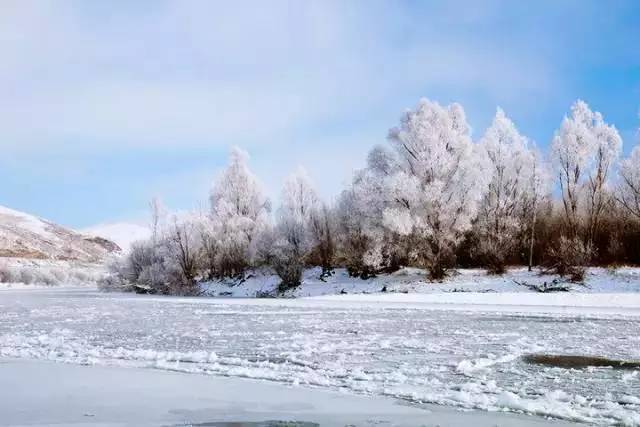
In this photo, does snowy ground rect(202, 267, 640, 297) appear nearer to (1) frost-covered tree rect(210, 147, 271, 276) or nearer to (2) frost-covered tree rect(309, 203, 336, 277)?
(2) frost-covered tree rect(309, 203, 336, 277)

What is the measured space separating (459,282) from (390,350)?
996 inches

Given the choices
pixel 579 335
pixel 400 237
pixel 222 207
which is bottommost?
pixel 579 335

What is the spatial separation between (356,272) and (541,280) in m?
13.1

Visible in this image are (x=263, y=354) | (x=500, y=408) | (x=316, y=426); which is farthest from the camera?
(x=263, y=354)

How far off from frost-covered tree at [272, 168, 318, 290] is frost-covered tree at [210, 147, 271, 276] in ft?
11.8

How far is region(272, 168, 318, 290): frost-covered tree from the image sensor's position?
45062 millimetres

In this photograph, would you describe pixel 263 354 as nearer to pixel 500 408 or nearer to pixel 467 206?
Result: pixel 500 408

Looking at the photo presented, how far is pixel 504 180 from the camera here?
44969 millimetres

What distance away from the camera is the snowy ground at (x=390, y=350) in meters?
8.85

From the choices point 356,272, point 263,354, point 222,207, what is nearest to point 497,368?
point 263,354

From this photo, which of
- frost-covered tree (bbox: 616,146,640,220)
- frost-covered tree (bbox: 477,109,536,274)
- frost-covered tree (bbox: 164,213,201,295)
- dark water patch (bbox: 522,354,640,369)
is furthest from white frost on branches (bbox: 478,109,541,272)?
dark water patch (bbox: 522,354,640,369)

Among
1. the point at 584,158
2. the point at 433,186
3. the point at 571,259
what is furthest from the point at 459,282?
the point at 584,158

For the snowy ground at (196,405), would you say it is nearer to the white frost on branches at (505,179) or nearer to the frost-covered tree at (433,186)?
the frost-covered tree at (433,186)

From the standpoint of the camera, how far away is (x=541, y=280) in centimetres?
3675
